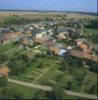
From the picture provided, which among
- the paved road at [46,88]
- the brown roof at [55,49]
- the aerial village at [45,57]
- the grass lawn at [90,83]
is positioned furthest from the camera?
the brown roof at [55,49]

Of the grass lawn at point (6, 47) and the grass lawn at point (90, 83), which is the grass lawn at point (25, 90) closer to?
the grass lawn at point (90, 83)

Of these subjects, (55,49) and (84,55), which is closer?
(84,55)

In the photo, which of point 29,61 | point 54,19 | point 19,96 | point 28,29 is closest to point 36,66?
point 29,61

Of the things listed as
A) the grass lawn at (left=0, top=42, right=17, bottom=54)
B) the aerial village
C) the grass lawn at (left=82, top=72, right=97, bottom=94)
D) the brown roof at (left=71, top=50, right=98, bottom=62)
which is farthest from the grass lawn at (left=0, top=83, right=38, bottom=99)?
the grass lawn at (left=0, top=42, right=17, bottom=54)

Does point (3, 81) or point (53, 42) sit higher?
point (53, 42)

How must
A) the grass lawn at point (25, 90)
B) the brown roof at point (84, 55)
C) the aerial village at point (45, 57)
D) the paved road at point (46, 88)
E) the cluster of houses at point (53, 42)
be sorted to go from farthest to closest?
the cluster of houses at point (53, 42)
the brown roof at point (84, 55)
the aerial village at point (45, 57)
the paved road at point (46, 88)
the grass lawn at point (25, 90)

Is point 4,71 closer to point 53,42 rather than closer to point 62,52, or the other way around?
point 62,52

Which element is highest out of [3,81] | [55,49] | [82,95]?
[55,49]

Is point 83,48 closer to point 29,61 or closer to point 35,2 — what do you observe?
point 29,61

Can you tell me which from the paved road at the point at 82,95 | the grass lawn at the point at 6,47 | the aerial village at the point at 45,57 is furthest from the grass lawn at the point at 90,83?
the grass lawn at the point at 6,47

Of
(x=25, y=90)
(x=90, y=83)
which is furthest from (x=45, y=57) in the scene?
(x=25, y=90)

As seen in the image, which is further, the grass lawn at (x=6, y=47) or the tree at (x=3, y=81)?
the grass lawn at (x=6, y=47)
